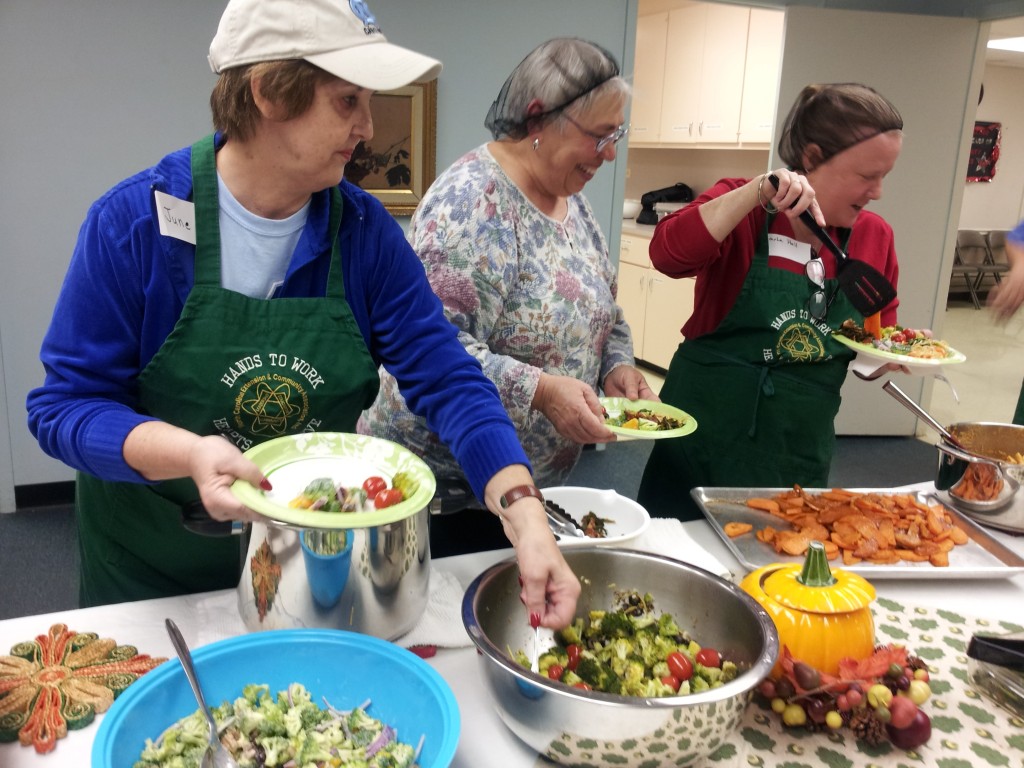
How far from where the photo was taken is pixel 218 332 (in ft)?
4.00

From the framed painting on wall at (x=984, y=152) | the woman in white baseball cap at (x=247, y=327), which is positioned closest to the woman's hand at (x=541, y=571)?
the woman in white baseball cap at (x=247, y=327)

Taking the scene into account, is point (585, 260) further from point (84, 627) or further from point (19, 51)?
point (19, 51)

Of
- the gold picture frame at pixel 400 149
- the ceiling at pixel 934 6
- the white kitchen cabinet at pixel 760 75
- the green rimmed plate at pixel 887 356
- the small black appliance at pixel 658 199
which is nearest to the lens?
the green rimmed plate at pixel 887 356

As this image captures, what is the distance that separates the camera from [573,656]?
1.08 metres

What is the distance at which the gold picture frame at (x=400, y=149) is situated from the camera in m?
3.71

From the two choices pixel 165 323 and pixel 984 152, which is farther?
pixel 984 152

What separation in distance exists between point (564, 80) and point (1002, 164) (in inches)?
450

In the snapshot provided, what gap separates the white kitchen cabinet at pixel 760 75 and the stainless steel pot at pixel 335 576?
477 centimetres

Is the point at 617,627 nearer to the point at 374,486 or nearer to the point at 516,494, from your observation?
the point at 516,494

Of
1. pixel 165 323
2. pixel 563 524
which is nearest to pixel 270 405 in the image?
pixel 165 323

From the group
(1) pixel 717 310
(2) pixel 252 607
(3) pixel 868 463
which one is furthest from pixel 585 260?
(3) pixel 868 463

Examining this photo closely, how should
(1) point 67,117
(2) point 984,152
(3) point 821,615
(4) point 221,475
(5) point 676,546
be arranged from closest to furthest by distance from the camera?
(4) point 221,475
(3) point 821,615
(5) point 676,546
(1) point 67,117
(2) point 984,152

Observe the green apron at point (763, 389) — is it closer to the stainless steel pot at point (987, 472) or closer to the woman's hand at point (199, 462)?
the stainless steel pot at point (987, 472)

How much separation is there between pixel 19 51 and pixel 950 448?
11.1ft
